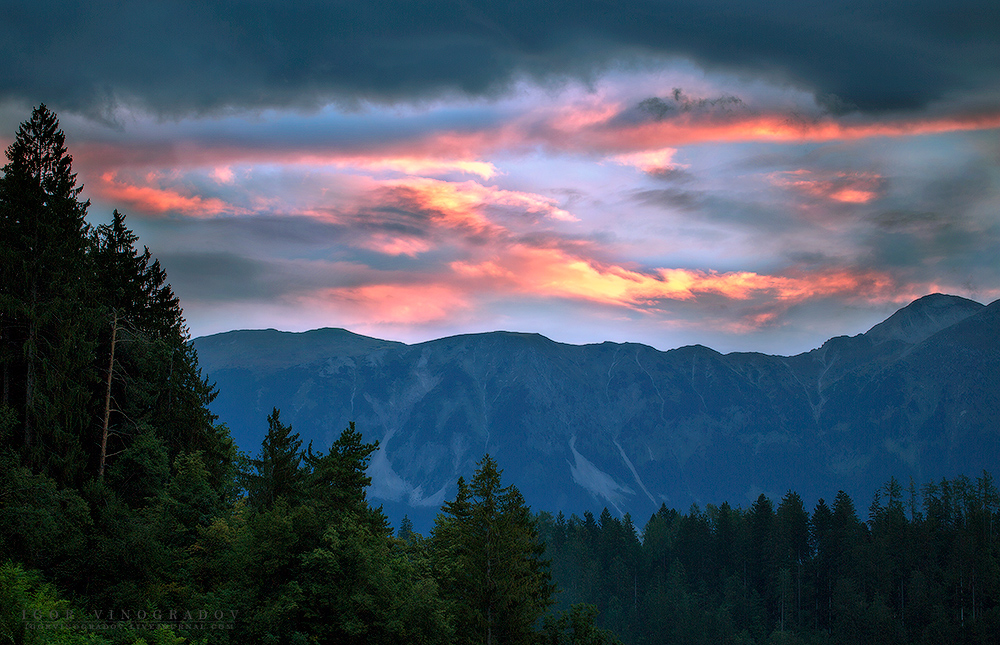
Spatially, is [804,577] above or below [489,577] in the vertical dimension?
below

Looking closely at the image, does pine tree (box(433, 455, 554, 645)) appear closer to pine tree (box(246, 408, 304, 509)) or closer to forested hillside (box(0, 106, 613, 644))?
forested hillside (box(0, 106, 613, 644))

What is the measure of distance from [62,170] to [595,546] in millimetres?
155720

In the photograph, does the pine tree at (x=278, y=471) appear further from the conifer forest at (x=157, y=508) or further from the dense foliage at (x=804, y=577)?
the dense foliage at (x=804, y=577)

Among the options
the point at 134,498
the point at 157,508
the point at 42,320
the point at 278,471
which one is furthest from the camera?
the point at 278,471

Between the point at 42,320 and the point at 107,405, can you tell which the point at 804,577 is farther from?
the point at 42,320

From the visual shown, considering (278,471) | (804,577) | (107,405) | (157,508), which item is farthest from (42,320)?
(804,577)

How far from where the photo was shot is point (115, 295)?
4706cm

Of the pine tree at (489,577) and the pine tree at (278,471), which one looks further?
the pine tree at (489,577)

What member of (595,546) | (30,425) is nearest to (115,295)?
(30,425)

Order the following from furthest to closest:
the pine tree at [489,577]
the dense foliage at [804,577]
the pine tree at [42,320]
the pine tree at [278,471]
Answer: the dense foliage at [804,577], the pine tree at [489,577], the pine tree at [278,471], the pine tree at [42,320]

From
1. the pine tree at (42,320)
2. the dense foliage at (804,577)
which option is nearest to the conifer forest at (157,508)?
the pine tree at (42,320)

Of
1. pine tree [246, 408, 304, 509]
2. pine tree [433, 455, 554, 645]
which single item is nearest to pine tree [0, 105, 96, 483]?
pine tree [246, 408, 304, 509]

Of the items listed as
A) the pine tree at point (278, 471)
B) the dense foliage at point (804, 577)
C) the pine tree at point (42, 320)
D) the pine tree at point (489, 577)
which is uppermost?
the pine tree at point (42, 320)

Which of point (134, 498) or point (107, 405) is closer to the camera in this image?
point (107, 405)
